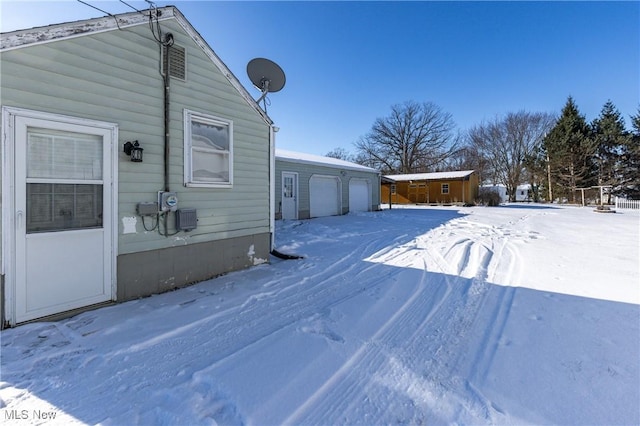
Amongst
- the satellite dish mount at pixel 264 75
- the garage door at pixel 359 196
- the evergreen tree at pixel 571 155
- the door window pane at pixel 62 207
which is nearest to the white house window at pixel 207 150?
the door window pane at pixel 62 207

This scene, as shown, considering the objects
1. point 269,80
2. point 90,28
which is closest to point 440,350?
point 90,28

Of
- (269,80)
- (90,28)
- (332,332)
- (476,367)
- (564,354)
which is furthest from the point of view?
(269,80)

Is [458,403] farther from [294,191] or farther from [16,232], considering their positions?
[294,191]

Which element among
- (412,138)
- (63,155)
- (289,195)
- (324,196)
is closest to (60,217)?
(63,155)

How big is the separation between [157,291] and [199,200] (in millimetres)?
1458

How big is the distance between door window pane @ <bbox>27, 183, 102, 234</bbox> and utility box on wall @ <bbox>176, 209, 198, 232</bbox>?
0.93m

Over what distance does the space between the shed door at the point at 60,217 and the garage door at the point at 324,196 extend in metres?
10.2

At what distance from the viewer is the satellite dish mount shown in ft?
19.8

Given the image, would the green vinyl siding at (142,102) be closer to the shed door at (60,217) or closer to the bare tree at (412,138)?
the shed door at (60,217)

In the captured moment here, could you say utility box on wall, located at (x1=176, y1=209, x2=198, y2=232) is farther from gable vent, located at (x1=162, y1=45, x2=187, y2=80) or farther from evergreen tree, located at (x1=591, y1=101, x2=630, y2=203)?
evergreen tree, located at (x1=591, y1=101, x2=630, y2=203)

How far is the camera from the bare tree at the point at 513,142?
1238 inches

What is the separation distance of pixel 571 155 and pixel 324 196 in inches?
988

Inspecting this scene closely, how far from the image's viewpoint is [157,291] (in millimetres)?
4004

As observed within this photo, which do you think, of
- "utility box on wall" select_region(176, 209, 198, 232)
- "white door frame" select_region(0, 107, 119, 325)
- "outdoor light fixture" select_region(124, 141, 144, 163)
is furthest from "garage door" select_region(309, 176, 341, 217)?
"white door frame" select_region(0, 107, 119, 325)
